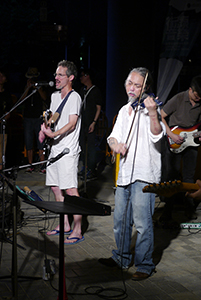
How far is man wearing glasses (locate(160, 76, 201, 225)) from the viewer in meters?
5.60

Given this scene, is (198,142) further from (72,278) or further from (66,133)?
(72,278)

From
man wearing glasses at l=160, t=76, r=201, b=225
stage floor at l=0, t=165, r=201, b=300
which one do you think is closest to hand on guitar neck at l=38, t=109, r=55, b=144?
stage floor at l=0, t=165, r=201, b=300

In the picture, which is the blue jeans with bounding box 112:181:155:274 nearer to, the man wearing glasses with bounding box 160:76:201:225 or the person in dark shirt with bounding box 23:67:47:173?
the man wearing glasses with bounding box 160:76:201:225

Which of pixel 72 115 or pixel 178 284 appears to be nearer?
pixel 178 284

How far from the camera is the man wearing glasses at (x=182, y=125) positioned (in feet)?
18.4

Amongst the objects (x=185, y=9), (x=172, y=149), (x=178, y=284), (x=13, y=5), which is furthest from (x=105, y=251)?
(x=13, y=5)

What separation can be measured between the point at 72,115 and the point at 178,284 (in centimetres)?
210

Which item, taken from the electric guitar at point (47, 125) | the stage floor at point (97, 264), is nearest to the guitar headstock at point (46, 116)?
the electric guitar at point (47, 125)

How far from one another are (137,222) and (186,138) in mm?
2347

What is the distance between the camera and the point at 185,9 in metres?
7.36

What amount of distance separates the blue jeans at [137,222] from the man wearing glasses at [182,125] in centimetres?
171

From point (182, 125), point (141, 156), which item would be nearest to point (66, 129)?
point (141, 156)

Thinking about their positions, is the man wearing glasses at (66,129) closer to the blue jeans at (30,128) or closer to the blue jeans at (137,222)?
the blue jeans at (137,222)

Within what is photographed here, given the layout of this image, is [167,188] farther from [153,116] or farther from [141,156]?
[153,116]
